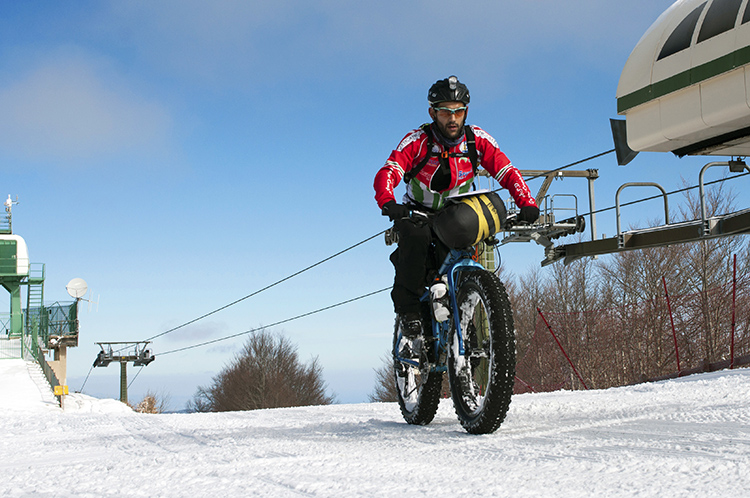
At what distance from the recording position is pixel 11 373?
27.5 m

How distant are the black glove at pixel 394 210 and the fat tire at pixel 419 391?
93cm

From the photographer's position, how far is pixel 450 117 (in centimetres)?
437

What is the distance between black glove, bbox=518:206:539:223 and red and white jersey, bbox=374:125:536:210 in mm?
216

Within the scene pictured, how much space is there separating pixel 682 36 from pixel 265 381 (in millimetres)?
51816

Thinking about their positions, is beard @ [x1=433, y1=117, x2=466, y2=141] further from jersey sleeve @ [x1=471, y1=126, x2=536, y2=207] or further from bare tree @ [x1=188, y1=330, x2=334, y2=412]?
bare tree @ [x1=188, y1=330, x2=334, y2=412]

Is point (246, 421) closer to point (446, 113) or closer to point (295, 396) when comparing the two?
point (446, 113)

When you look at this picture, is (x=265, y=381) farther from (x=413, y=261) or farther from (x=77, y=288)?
(x=413, y=261)

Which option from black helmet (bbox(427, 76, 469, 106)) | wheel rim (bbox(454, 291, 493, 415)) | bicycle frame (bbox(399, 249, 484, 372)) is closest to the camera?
wheel rim (bbox(454, 291, 493, 415))

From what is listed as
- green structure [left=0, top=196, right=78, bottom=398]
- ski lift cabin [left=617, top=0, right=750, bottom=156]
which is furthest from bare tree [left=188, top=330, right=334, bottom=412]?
ski lift cabin [left=617, top=0, right=750, bottom=156]

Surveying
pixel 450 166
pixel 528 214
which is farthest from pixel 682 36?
pixel 528 214

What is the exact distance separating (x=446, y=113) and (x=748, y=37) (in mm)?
5449

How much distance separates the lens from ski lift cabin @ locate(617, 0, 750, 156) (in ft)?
26.5

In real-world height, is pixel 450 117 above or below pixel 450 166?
above

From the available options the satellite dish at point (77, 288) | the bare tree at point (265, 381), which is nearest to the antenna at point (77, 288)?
the satellite dish at point (77, 288)
